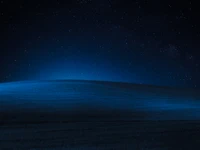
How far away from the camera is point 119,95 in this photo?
621 centimetres

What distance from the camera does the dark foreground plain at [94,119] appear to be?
109 inches

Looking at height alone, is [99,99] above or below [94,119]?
above

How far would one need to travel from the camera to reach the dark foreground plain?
2.77 m

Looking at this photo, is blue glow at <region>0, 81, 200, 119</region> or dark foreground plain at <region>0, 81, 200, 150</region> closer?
dark foreground plain at <region>0, 81, 200, 150</region>

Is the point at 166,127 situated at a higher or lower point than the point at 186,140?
higher

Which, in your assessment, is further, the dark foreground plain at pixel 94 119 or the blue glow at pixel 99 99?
the blue glow at pixel 99 99

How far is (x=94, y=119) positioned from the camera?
3840mm

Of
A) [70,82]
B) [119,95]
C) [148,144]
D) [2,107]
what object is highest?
[70,82]

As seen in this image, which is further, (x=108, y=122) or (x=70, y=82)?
(x=70, y=82)

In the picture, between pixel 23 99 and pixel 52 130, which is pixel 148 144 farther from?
pixel 23 99

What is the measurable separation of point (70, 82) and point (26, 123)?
13.1 ft

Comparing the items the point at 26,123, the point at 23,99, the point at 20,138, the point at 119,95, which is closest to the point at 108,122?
the point at 26,123

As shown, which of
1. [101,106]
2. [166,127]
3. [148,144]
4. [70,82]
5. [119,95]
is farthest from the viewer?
[70,82]

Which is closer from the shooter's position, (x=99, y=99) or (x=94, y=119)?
(x=94, y=119)
